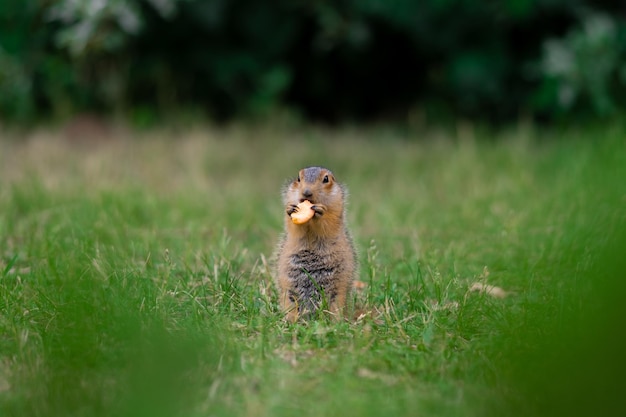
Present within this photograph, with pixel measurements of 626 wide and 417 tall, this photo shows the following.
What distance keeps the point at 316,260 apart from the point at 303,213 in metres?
0.30

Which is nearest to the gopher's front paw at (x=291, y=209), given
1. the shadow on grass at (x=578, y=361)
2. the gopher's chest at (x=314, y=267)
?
the gopher's chest at (x=314, y=267)

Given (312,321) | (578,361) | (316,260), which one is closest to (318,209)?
(316,260)

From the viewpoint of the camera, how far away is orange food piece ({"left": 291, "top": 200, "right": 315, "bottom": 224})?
4.61 meters

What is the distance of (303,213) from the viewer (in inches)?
183

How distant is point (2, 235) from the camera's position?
6.26 meters

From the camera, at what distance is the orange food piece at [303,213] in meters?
4.61

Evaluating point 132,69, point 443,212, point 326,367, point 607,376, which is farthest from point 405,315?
point 132,69

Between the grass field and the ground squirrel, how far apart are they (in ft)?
0.52

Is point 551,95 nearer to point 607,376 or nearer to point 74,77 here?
point 74,77

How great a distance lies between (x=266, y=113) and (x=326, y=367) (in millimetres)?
6988

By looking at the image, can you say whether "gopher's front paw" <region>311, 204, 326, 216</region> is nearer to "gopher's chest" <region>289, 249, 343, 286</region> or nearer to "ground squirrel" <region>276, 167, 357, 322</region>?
"ground squirrel" <region>276, 167, 357, 322</region>

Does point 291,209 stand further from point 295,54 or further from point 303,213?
point 295,54

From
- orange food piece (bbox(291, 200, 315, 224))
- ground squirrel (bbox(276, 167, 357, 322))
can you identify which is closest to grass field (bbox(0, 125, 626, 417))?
ground squirrel (bbox(276, 167, 357, 322))

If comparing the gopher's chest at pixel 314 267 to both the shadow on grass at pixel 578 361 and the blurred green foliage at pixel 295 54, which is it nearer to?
the shadow on grass at pixel 578 361
